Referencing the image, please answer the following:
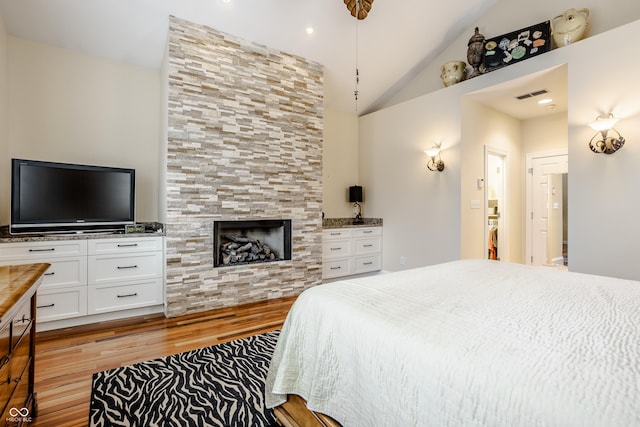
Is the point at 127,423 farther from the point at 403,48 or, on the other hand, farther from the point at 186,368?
the point at 403,48

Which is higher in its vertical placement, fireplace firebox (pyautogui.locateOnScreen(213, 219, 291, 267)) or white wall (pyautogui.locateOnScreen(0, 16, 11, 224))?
white wall (pyautogui.locateOnScreen(0, 16, 11, 224))

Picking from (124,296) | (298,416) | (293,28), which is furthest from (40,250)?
(293,28)

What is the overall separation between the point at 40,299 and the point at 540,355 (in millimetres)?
3660

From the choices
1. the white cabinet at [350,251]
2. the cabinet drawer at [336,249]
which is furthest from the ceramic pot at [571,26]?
the cabinet drawer at [336,249]

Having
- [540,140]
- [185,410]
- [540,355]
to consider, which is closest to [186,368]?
[185,410]

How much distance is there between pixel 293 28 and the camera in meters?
3.70

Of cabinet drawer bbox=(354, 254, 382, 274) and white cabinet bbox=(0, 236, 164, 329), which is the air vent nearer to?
cabinet drawer bbox=(354, 254, 382, 274)

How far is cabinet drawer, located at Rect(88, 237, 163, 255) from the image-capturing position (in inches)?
116

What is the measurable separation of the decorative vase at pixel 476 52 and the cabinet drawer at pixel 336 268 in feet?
10.3

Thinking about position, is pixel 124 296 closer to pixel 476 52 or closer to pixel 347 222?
pixel 347 222

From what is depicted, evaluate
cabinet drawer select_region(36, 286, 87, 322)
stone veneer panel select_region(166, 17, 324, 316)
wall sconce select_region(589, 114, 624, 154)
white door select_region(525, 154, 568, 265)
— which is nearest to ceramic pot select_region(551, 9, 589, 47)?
wall sconce select_region(589, 114, 624, 154)

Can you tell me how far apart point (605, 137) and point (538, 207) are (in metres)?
2.34

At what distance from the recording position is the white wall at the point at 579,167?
9.32 feet

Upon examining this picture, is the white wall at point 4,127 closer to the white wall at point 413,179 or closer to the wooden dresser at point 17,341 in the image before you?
the wooden dresser at point 17,341
